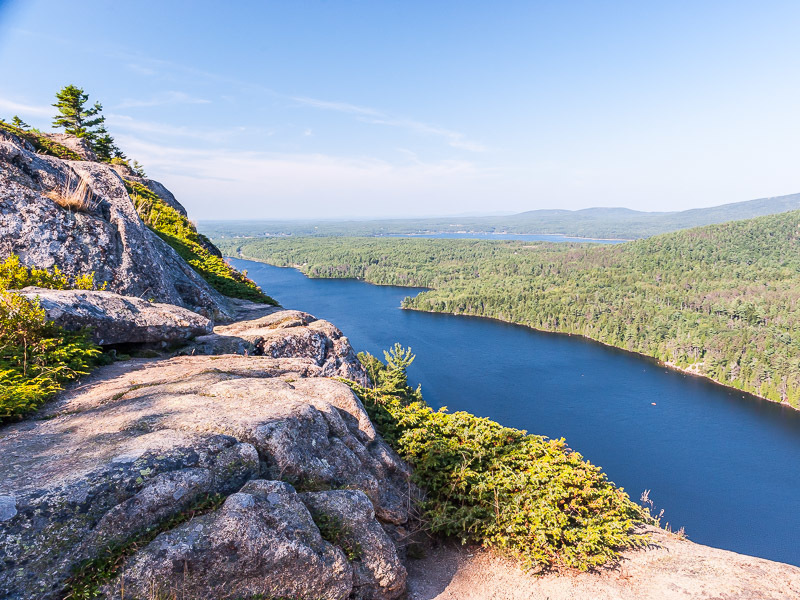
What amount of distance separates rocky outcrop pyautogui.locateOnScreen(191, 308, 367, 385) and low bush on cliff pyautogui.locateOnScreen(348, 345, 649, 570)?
3.60m

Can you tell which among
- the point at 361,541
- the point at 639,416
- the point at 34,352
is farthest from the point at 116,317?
the point at 639,416

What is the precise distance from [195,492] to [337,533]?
2004 millimetres

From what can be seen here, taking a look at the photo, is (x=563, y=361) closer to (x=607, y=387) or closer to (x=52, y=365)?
(x=607, y=387)

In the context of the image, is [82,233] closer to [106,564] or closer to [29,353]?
[29,353]

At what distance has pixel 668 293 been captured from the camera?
126 meters

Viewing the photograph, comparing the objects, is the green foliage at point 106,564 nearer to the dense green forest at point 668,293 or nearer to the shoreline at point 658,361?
the shoreline at point 658,361

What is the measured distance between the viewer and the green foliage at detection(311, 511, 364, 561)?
5.39 meters

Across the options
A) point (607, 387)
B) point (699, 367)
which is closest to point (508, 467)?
point (607, 387)

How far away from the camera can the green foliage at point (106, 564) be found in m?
3.70

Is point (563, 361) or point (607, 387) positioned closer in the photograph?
point (607, 387)

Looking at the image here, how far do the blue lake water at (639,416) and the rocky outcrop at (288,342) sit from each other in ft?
135

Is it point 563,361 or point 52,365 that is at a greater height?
point 52,365

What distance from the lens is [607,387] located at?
232ft

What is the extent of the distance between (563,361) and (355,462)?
86518mm
